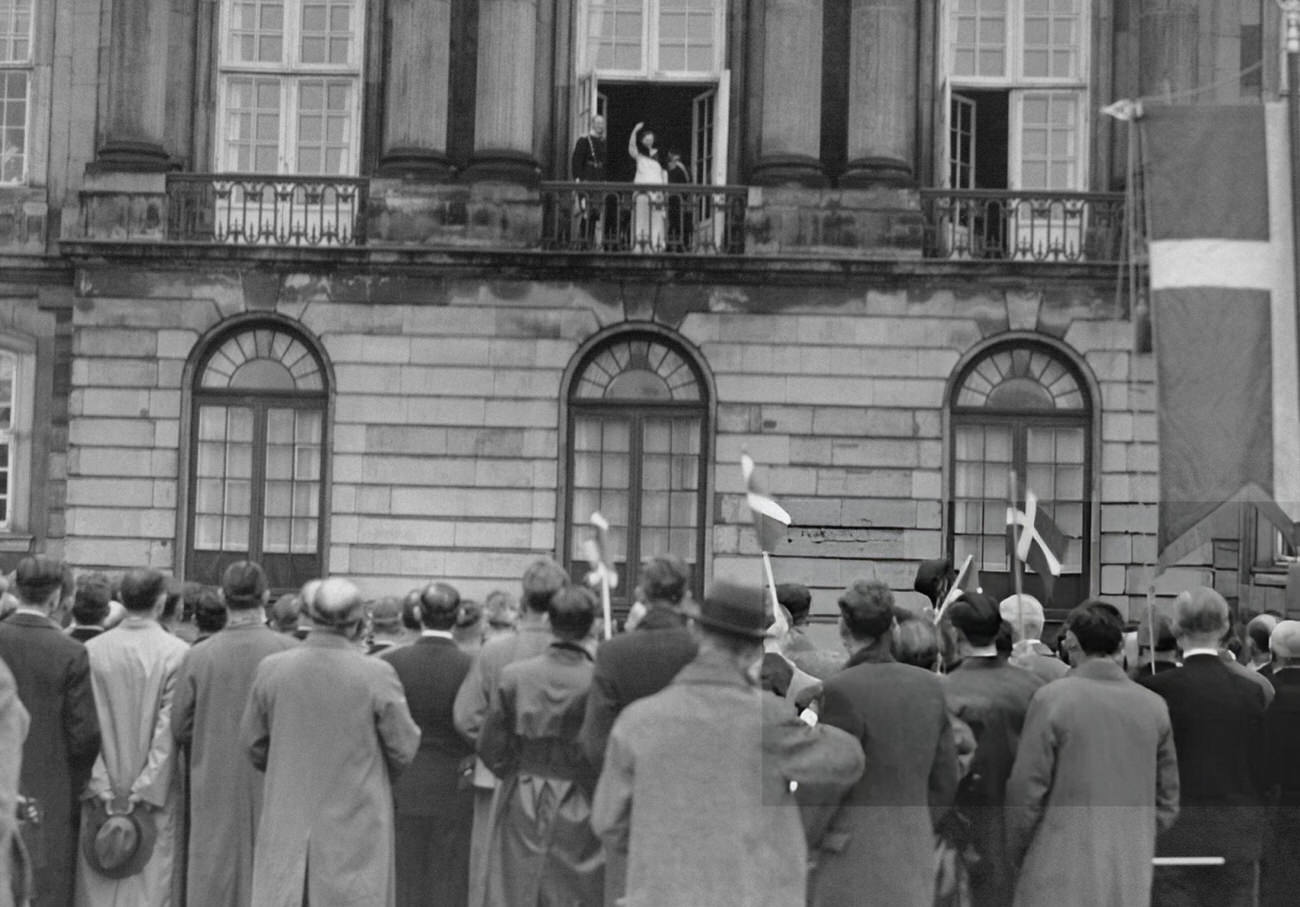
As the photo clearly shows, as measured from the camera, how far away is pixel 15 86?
2703 cm

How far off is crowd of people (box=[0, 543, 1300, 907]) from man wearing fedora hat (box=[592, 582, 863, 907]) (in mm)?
16

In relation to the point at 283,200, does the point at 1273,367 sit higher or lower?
lower

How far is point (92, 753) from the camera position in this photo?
10.8 m

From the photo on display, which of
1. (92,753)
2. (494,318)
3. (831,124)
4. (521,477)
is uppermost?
(831,124)

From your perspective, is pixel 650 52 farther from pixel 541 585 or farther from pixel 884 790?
pixel 884 790

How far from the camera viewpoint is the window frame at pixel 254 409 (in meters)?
25.5

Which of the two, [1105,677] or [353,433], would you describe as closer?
[1105,677]

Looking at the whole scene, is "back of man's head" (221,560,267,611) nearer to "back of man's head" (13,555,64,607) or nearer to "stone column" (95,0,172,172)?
"back of man's head" (13,555,64,607)

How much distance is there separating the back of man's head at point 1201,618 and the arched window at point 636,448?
15060 mm

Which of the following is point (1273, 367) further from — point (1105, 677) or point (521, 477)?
point (521, 477)

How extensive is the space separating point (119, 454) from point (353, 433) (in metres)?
2.69

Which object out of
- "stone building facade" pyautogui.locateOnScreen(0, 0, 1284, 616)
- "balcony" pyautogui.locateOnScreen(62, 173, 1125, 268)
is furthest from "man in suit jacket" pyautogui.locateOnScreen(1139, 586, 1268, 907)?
"balcony" pyautogui.locateOnScreen(62, 173, 1125, 268)

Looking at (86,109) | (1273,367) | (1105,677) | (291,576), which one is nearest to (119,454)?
(291,576)

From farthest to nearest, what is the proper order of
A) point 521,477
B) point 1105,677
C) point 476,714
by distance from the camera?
point 521,477 < point 476,714 < point 1105,677
